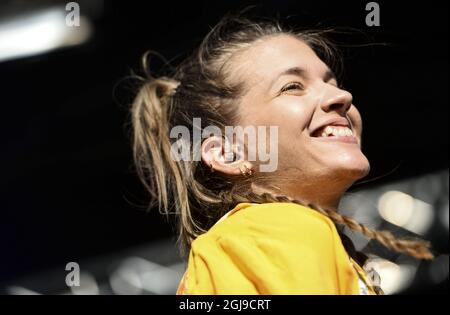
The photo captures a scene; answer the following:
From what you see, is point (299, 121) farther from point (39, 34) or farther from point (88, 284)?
point (88, 284)

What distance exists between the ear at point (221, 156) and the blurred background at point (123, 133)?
762mm

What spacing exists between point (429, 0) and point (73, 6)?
1.50 metres

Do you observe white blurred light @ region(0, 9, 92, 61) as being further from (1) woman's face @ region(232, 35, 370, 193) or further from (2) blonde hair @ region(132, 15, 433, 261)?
(1) woman's face @ region(232, 35, 370, 193)

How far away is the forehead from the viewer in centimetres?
151

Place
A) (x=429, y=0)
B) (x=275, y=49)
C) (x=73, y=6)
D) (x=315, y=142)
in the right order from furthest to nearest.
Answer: (x=429, y=0) → (x=73, y=6) → (x=275, y=49) → (x=315, y=142)

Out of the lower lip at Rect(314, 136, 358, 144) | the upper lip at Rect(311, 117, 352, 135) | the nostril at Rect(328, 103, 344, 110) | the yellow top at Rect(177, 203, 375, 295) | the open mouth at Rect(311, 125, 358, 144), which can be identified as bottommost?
the yellow top at Rect(177, 203, 375, 295)

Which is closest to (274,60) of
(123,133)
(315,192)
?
→ (315,192)

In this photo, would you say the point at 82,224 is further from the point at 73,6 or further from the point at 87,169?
the point at 73,6

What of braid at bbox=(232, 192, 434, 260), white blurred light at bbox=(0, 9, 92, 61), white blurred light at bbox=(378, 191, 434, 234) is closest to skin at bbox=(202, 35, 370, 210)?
braid at bbox=(232, 192, 434, 260)

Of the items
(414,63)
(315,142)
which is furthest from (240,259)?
(414,63)

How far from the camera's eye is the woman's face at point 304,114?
4.56 ft

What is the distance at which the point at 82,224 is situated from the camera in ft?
11.4

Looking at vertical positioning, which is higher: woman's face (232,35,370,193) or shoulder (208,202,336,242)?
woman's face (232,35,370,193)

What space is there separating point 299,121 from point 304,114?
0.02 meters
